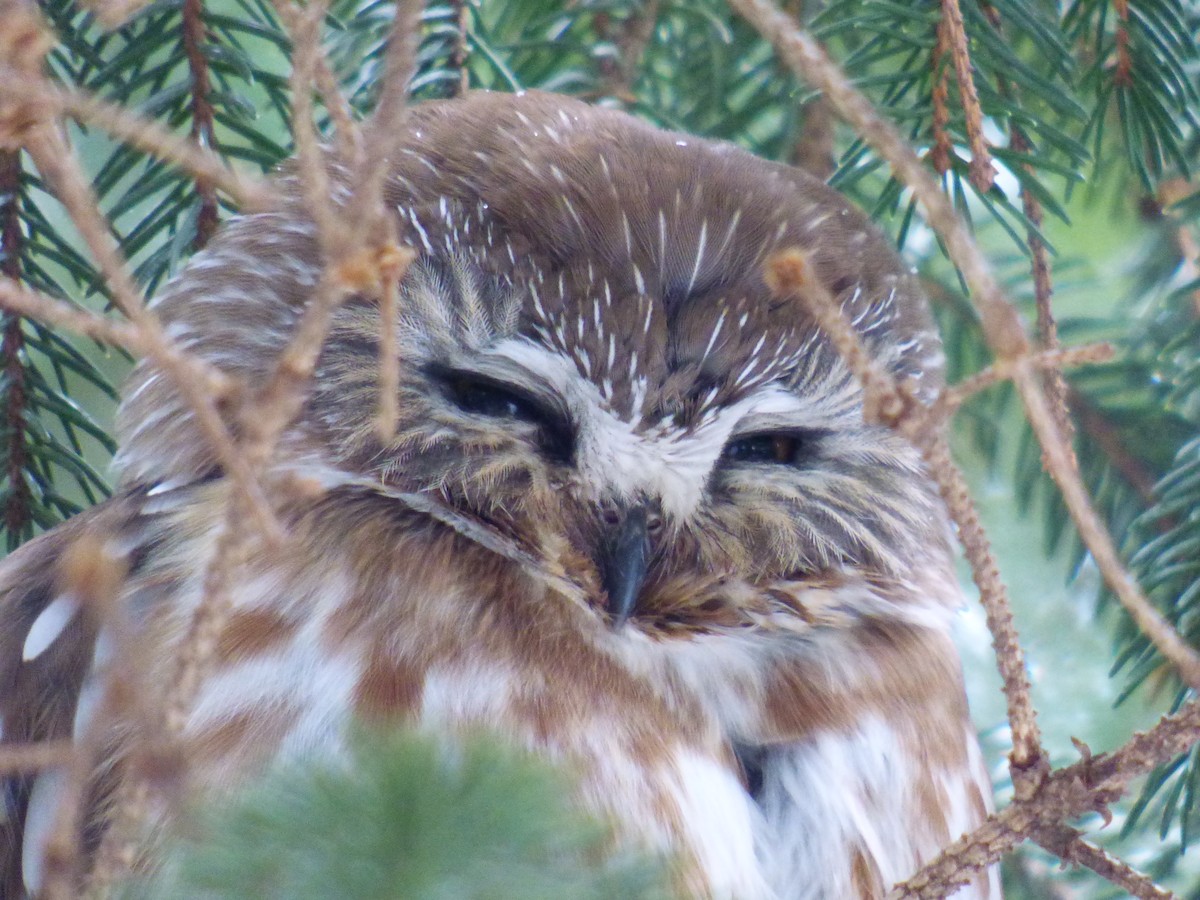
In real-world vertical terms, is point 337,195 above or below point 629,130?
below

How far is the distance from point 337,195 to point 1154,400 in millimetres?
1434

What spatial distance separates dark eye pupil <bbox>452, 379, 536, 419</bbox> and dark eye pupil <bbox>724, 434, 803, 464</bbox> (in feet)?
0.95

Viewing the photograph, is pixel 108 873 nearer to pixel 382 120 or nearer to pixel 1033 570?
pixel 382 120

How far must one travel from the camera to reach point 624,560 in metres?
1.71

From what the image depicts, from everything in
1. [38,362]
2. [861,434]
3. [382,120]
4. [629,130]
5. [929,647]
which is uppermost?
[382,120]

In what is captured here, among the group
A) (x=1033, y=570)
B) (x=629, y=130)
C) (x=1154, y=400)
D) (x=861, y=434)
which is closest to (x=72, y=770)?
(x=861, y=434)

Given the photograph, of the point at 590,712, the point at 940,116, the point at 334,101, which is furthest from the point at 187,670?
the point at 940,116

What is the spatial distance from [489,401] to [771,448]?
0.41 metres

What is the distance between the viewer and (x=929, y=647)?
6.48 feet

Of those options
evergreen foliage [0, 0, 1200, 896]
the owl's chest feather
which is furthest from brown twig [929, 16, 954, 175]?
the owl's chest feather

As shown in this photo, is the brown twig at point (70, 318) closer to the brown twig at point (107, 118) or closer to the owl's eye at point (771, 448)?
the brown twig at point (107, 118)

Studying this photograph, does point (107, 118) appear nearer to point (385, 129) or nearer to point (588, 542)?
point (385, 129)

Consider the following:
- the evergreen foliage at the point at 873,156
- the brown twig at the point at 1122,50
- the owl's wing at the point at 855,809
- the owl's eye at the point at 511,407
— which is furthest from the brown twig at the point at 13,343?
the brown twig at the point at 1122,50

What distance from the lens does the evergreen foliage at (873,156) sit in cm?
182
